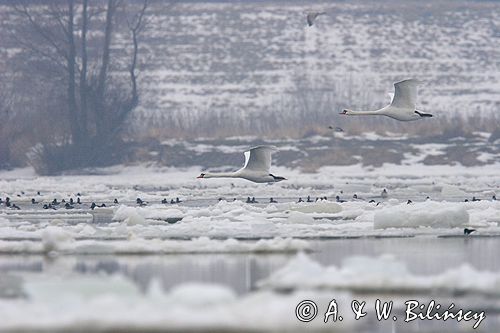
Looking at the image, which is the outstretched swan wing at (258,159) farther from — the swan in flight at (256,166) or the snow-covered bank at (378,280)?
the snow-covered bank at (378,280)

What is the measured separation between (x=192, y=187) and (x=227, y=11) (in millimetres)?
32278

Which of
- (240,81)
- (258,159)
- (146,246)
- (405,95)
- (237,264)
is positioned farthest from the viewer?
(240,81)

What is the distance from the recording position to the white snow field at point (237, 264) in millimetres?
10500

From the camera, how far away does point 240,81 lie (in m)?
58.2

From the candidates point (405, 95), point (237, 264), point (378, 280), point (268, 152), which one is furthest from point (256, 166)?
point (378, 280)

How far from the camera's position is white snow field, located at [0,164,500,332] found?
10500mm

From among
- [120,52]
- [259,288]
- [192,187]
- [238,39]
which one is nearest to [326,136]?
[192,187]

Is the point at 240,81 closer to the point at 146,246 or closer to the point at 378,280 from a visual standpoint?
the point at 146,246

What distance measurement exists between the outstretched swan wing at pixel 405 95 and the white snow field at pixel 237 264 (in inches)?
87.1

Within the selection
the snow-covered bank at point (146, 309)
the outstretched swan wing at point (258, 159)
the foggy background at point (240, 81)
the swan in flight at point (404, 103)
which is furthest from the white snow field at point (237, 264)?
the foggy background at point (240, 81)

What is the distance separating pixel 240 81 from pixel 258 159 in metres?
35.2

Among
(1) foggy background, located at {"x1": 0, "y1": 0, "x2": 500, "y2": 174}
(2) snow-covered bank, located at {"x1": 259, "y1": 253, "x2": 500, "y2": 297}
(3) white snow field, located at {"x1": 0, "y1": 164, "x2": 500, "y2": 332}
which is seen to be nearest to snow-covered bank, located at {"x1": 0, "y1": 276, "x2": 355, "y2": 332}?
(3) white snow field, located at {"x1": 0, "y1": 164, "x2": 500, "y2": 332}

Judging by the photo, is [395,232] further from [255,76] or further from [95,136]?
[255,76]

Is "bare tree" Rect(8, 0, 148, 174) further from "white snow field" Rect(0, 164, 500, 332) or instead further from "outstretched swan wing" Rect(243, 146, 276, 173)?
"outstretched swan wing" Rect(243, 146, 276, 173)
